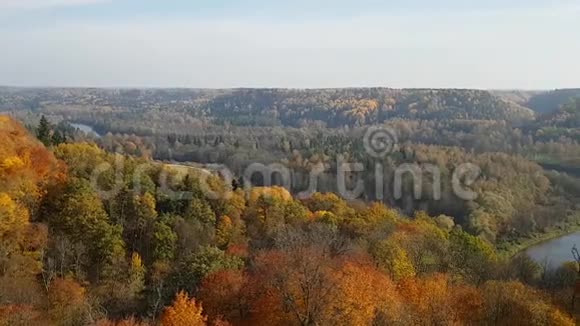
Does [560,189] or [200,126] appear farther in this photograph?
[200,126]

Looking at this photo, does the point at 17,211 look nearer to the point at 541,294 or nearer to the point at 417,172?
the point at 541,294

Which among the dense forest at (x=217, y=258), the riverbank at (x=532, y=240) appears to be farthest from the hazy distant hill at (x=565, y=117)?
the dense forest at (x=217, y=258)

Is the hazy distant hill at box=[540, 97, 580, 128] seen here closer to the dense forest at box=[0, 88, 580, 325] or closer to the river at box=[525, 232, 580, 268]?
the river at box=[525, 232, 580, 268]

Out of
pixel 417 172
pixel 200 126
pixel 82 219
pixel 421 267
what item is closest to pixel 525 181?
pixel 417 172

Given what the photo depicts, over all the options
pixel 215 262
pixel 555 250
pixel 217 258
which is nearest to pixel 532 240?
pixel 555 250

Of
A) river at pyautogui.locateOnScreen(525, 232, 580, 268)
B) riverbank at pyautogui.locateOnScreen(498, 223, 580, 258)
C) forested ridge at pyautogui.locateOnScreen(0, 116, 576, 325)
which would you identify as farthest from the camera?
riverbank at pyautogui.locateOnScreen(498, 223, 580, 258)

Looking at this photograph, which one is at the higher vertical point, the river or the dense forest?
the dense forest

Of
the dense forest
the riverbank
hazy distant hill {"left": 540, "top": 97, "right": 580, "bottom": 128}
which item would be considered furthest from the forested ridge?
hazy distant hill {"left": 540, "top": 97, "right": 580, "bottom": 128}

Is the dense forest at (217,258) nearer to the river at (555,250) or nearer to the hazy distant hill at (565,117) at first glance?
the river at (555,250)
